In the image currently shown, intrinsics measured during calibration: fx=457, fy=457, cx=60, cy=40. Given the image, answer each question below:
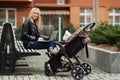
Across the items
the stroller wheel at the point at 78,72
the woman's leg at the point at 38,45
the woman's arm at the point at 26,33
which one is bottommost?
the stroller wheel at the point at 78,72

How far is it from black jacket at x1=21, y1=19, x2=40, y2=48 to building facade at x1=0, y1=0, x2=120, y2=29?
88.8 feet

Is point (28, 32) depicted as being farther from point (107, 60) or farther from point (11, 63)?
point (107, 60)

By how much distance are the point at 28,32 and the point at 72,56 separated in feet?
4.74

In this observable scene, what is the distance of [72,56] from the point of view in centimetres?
1098

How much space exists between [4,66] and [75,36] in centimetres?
202

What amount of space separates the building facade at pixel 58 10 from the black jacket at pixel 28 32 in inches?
1065

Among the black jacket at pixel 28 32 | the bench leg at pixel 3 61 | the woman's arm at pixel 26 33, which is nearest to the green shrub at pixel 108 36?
the black jacket at pixel 28 32

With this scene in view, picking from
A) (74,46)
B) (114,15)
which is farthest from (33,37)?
(114,15)

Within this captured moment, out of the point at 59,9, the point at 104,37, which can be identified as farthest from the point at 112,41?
the point at 59,9

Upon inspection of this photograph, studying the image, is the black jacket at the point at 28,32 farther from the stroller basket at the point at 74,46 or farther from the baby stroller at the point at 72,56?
the stroller basket at the point at 74,46

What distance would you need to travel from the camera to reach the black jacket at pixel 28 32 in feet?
37.7

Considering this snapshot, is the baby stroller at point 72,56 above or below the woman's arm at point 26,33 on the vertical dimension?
below

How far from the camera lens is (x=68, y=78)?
10844mm

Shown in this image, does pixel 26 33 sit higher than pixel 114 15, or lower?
higher
